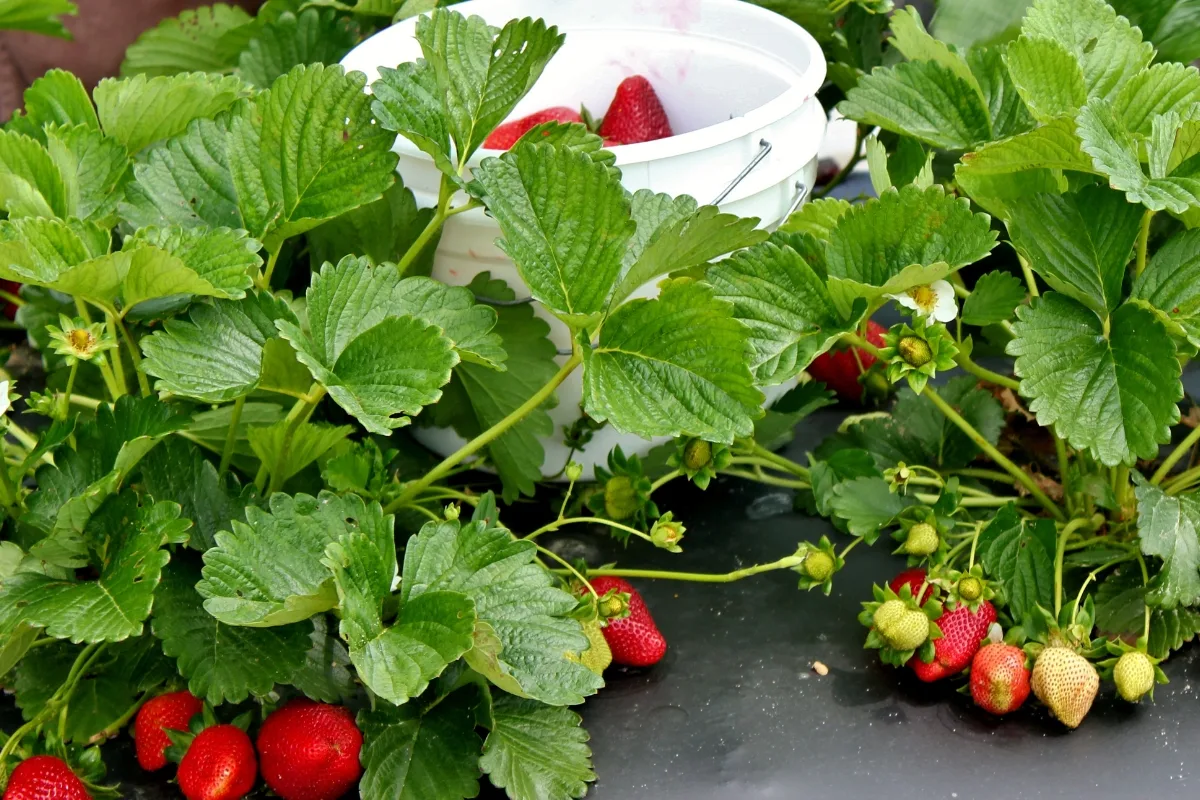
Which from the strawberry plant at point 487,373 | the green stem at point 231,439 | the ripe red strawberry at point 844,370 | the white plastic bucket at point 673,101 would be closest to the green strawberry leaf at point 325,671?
the strawberry plant at point 487,373

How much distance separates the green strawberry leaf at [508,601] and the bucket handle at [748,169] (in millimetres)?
260

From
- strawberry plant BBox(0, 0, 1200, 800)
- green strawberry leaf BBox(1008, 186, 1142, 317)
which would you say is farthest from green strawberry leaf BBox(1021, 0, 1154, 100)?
green strawberry leaf BBox(1008, 186, 1142, 317)

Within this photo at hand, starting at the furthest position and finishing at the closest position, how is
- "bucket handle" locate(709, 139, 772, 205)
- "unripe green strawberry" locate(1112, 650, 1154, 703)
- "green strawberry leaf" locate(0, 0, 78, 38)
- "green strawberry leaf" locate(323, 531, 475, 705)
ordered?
"green strawberry leaf" locate(0, 0, 78, 38)
"bucket handle" locate(709, 139, 772, 205)
"unripe green strawberry" locate(1112, 650, 1154, 703)
"green strawberry leaf" locate(323, 531, 475, 705)

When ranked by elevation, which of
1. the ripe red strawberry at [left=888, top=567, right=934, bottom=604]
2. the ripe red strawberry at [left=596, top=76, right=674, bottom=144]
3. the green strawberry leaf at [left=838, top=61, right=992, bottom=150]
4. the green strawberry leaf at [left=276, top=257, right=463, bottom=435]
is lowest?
the ripe red strawberry at [left=888, top=567, right=934, bottom=604]

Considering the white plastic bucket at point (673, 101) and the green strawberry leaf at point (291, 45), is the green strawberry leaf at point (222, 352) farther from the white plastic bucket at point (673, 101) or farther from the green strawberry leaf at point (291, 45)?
the green strawberry leaf at point (291, 45)

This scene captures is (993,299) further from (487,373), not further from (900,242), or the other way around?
(487,373)

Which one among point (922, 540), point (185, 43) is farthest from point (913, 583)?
point (185, 43)

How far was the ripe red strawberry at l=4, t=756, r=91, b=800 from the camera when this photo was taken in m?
0.59

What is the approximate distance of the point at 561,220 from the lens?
0.63 m

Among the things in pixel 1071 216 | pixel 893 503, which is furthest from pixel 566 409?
pixel 1071 216

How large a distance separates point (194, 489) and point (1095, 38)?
60 cm

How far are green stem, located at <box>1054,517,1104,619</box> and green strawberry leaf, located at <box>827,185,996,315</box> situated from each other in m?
0.18

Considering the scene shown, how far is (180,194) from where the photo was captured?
2.33ft

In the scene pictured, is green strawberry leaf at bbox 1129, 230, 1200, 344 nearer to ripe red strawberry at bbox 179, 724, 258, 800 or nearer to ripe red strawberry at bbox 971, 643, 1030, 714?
ripe red strawberry at bbox 971, 643, 1030, 714
